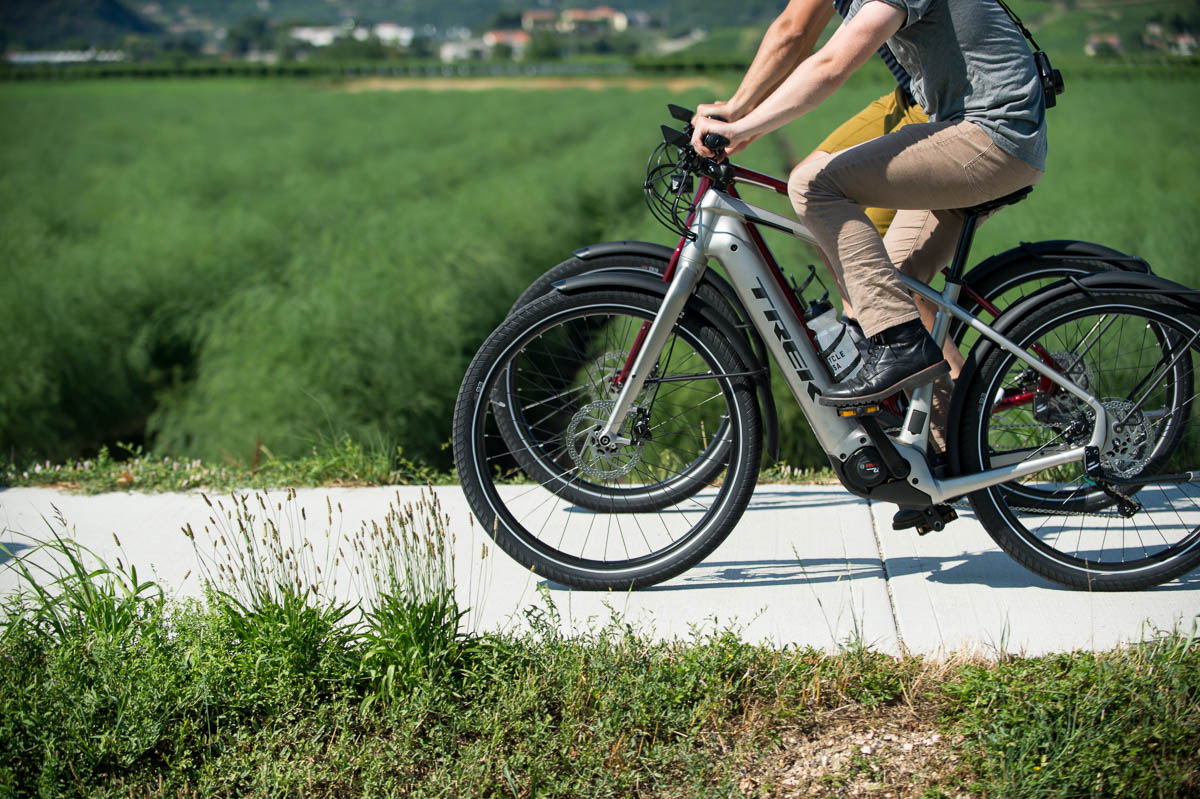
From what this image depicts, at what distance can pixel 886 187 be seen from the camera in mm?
3107

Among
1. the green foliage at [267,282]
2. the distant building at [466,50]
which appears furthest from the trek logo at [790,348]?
the distant building at [466,50]

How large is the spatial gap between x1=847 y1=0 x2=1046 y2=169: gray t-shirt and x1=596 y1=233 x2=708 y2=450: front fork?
0.85 m

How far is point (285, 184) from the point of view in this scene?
2278 centimetres

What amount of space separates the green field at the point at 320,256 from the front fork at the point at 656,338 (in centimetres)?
200

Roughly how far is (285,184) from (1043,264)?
70.0 feet

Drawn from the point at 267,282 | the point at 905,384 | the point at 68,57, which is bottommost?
the point at 267,282

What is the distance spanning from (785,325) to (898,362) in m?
0.37

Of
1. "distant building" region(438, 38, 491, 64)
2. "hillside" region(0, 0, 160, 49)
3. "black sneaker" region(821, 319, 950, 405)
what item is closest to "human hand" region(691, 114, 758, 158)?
"black sneaker" region(821, 319, 950, 405)

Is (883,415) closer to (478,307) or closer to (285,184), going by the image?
(478,307)

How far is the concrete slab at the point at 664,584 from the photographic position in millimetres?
3219

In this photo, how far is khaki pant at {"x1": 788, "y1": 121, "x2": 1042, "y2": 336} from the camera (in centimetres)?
307

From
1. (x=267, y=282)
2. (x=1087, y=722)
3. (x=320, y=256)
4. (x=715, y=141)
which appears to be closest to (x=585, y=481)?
(x=715, y=141)

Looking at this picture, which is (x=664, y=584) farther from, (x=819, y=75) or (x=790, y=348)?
(x=819, y=75)

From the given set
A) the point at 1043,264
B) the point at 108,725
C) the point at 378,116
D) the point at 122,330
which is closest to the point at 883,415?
the point at 1043,264
